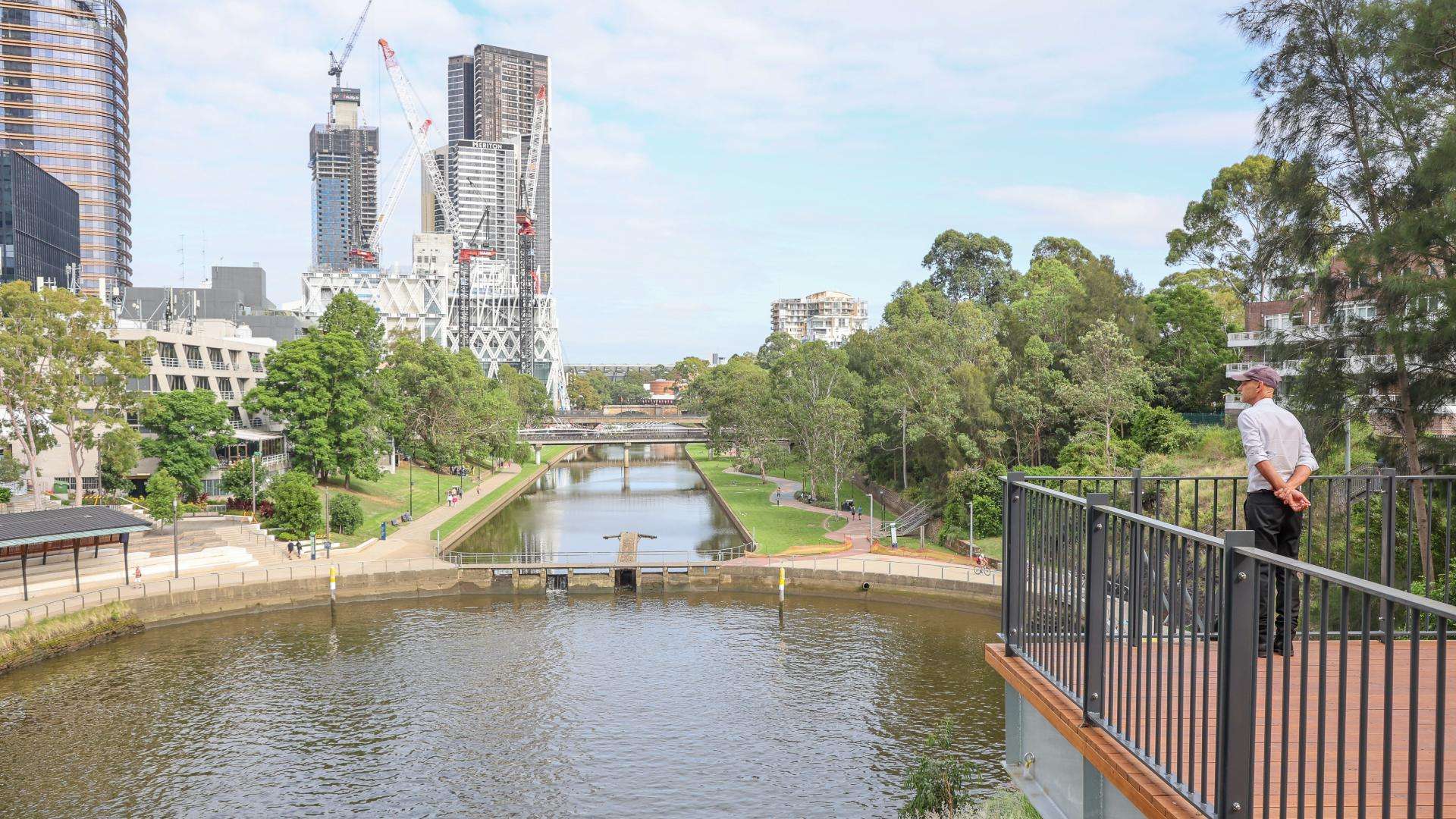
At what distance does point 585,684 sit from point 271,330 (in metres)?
80.7

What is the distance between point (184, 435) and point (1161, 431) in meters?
49.9

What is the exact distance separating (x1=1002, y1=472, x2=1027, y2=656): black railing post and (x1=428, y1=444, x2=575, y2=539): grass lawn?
1988 inches

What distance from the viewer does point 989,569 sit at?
4253 cm

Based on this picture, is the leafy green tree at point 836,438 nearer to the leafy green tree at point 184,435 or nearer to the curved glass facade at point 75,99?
the leafy green tree at point 184,435

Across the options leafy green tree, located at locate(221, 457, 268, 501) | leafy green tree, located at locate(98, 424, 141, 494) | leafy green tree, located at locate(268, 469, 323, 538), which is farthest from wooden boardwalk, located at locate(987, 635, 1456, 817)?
leafy green tree, located at locate(221, 457, 268, 501)

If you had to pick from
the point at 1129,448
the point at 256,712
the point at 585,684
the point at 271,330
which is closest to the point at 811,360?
the point at 1129,448

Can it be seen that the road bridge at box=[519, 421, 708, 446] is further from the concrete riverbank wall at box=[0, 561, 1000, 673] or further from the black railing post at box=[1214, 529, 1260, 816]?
the black railing post at box=[1214, 529, 1260, 816]

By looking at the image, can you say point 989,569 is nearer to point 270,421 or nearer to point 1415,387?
point 1415,387

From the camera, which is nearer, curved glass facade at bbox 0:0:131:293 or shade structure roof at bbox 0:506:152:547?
shade structure roof at bbox 0:506:152:547

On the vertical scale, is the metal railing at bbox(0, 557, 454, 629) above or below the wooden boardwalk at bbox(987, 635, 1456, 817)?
below

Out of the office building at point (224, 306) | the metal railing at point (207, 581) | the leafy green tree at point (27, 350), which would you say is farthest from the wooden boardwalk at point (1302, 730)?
the office building at point (224, 306)

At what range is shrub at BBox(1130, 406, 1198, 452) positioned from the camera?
156 ft

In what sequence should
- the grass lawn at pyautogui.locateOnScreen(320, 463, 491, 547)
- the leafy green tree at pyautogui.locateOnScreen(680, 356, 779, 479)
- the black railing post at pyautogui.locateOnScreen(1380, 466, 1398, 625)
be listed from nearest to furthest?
the black railing post at pyautogui.locateOnScreen(1380, 466, 1398, 625)
the grass lawn at pyautogui.locateOnScreen(320, 463, 491, 547)
the leafy green tree at pyautogui.locateOnScreen(680, 356, 779, 479)

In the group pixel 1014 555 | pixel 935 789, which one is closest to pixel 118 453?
pixel 935 789
